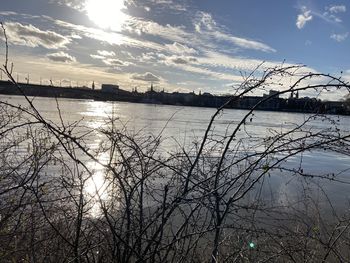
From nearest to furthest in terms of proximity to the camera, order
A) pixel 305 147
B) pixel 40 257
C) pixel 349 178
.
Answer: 1. pixel 305 147
2. pixel 40 257
3. pixel 349 178

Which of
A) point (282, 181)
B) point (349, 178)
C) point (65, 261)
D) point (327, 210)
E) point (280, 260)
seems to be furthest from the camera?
point (349, 178)

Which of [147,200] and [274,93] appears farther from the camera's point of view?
[147,200]

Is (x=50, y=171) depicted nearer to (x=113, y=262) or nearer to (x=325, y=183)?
(x=113, y=262)

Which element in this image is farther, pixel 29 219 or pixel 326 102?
pixel 29 219

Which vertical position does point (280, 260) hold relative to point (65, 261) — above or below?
below

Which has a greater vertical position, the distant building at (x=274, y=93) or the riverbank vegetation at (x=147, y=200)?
the distant building at (x=274, y=93)

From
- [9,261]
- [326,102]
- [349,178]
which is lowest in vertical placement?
[349,178]

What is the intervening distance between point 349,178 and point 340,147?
42.5 ft

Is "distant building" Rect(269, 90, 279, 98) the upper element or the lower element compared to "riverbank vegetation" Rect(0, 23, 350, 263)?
upper

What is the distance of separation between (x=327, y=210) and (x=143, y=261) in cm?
779

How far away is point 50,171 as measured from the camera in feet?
34.4

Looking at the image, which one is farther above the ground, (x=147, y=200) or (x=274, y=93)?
(x=274, y=93)

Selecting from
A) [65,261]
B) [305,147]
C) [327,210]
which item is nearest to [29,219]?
[65,261]

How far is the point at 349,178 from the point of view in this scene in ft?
50.4
